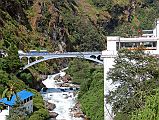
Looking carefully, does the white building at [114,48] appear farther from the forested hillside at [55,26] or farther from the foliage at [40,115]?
the forested hillside at [55,26]

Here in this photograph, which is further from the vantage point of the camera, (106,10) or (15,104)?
(106,10)

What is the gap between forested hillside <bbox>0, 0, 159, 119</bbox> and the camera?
5206cm

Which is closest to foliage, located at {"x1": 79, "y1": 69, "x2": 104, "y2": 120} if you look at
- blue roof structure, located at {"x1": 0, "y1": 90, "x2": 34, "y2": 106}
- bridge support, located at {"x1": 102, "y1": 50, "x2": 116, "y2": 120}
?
bridge support, located at {"x1": 102, "y1": 50, "x2": 116, "y2": 120}

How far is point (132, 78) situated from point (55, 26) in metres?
51.1

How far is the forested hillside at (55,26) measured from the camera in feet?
171

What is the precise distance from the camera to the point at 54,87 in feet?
195

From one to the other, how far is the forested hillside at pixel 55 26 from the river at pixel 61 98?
1.89m

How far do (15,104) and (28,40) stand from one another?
1296 inches

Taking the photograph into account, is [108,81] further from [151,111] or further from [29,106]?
[151,111]

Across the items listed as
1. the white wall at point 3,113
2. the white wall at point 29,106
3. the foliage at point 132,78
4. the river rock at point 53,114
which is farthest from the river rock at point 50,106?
the foliage at point 132,78

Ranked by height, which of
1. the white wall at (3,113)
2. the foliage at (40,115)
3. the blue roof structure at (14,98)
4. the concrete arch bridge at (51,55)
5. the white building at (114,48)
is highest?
the white building at (114,48)

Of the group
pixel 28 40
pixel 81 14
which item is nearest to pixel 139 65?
pixel 28 40

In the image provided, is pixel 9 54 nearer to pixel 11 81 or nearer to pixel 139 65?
pixel 11 81

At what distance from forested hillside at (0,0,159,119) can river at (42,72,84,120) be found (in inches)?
74.5
